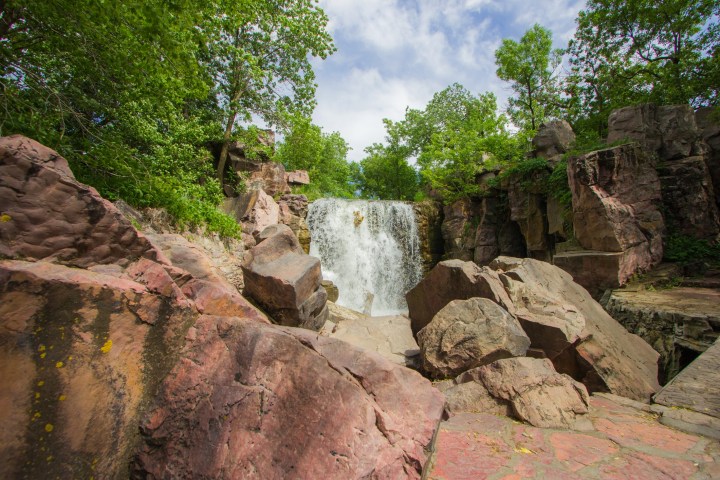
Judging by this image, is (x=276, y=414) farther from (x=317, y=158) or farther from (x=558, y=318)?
(x=317, y=158)

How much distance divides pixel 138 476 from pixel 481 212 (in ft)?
60.2

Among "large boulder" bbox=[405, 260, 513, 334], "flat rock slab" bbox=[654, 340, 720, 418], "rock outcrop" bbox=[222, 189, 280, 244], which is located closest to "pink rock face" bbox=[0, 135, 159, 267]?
"large boulder" bbox=[405, 260, 513, 334]

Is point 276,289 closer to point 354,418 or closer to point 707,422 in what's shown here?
point 354,418

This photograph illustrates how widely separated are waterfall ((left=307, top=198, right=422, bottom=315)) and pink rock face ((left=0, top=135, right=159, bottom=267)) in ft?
43.0

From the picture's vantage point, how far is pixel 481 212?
18.1 meters

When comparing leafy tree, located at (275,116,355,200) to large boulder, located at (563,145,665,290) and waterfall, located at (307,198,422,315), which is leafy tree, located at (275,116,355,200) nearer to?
waterfall, located at (307,198,422,315)

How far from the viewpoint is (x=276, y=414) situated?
1.95m

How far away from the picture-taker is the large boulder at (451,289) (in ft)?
17.2

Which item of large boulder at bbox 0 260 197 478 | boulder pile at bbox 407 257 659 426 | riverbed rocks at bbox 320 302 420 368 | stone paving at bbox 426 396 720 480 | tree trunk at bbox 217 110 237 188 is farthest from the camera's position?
tree trunk at bbox 217 110 237 188

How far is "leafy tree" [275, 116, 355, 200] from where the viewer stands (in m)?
18.2

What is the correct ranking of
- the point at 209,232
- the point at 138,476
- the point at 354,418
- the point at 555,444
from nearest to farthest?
the point at 138,476 → the point at 354,418 → the point at 555,444 → the point at 209,232

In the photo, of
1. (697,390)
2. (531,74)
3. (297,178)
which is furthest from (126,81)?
(531,74)

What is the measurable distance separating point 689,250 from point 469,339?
34.9 feet

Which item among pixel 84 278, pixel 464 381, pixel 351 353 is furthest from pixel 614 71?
pixel 84 278
